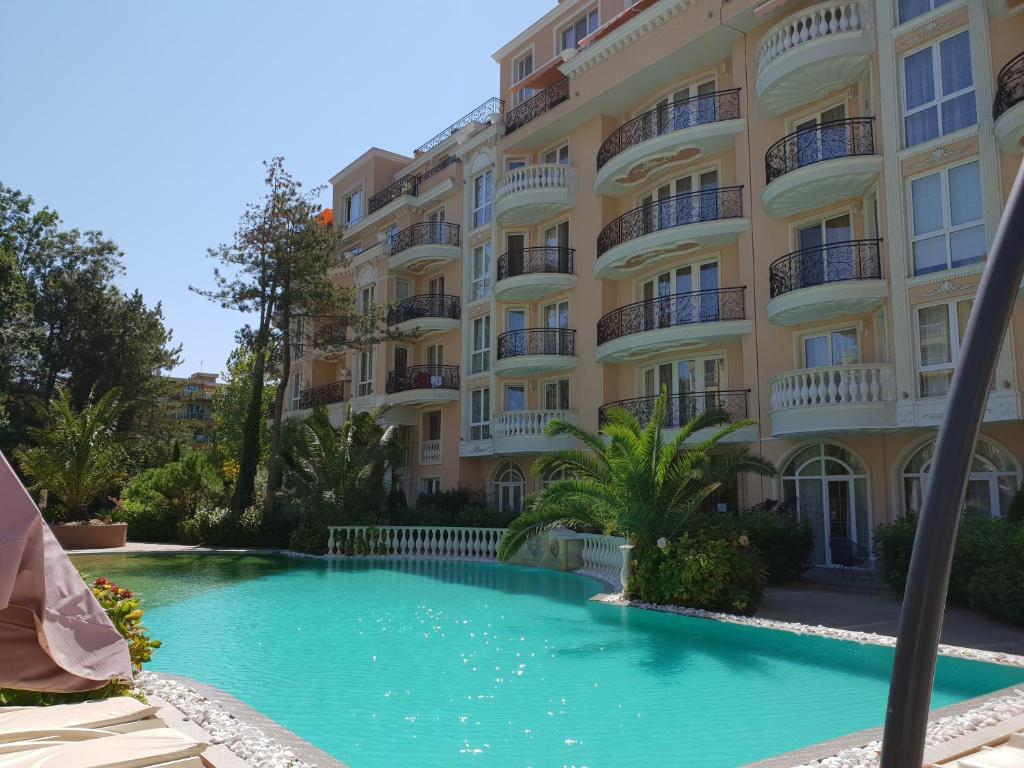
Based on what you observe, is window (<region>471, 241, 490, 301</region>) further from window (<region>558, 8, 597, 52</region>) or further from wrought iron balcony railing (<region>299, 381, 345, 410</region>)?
wrought iron balcony railing (<region>299, 381, 345, 410</region>)

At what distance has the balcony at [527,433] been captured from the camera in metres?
25.1

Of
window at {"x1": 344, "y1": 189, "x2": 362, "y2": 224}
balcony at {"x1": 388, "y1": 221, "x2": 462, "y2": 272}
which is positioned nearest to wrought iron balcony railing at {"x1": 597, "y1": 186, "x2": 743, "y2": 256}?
balcony at {"x1": 388, "y1": 221, "x2": 462, "y2": 272}

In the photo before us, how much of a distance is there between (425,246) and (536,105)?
6903 millimetres

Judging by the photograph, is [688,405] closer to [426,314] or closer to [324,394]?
[426,314]

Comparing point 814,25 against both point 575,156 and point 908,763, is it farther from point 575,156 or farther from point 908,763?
point 908,763

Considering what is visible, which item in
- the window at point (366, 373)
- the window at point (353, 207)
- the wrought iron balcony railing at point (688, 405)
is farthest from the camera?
the window at point (353, 207)

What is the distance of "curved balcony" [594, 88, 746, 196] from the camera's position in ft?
70.6

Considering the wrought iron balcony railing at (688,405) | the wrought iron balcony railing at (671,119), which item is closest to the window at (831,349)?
the wrought iron balcony railing at (688,405)

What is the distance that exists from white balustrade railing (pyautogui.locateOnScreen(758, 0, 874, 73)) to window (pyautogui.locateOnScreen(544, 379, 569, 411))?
38.3 ft

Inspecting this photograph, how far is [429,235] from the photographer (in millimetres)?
31500

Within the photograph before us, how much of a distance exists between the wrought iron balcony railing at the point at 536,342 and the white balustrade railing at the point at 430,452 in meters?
5.48

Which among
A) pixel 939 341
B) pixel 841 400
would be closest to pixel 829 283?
pixel 939 341

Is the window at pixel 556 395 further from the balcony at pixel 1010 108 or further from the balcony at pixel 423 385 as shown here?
the balcony at pixel 1010 108

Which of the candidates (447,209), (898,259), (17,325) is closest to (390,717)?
(898,259)
